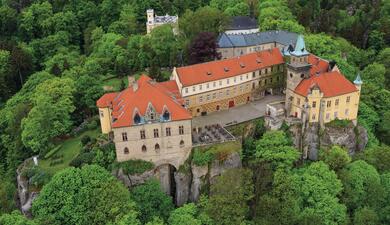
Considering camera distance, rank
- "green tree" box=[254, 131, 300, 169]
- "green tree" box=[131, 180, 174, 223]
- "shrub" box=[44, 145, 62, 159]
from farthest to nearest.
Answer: "shrub" box=[44, 145, 62, 159] < "green tree" box=[254, 131, 300, 169] < "green tree" box=[131, 180, 174, 223]

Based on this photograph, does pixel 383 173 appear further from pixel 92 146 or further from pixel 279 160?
pixel 92 146

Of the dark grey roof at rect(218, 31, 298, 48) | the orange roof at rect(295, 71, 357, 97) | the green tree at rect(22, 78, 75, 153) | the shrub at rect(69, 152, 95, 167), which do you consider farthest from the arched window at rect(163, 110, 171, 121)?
the dark grey roof at rect(218, 31, 298, 48)

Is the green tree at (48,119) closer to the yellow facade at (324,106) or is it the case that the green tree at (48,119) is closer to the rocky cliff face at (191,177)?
the rocky cliff face at (191,177)

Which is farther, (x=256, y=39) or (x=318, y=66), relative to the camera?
(x=256, y=39)

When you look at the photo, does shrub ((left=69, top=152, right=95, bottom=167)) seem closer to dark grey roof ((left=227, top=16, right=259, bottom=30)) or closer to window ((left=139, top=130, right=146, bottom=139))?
window ((left=139, top=130, right=146, bottom=139))

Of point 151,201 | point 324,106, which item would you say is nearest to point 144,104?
point 151,201

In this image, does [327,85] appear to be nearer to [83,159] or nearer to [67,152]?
[83,159]

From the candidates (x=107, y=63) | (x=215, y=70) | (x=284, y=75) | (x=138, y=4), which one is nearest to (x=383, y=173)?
(x=284, y=75)
